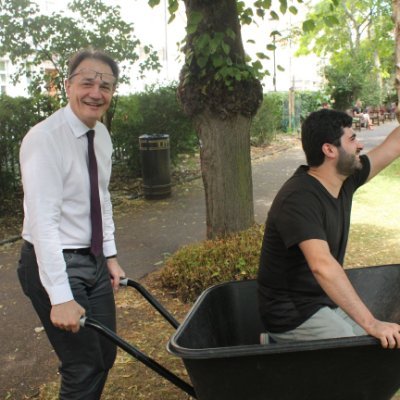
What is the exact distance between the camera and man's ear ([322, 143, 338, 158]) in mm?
2535

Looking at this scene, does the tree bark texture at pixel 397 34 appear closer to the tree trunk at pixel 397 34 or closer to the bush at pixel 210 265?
the tree trunk at pixel 397 34

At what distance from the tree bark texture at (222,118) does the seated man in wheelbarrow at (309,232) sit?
8.44ft

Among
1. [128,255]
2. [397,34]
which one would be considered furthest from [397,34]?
[128,255]

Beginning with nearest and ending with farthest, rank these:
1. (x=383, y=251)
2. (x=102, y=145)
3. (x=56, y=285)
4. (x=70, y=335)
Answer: (x=56, y=285), (x=70, y=335), (x=102, y=145), (x=383, y=251)

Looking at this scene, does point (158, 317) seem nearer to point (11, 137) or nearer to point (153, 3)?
point (153, 3)

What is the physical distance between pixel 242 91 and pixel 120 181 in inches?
238

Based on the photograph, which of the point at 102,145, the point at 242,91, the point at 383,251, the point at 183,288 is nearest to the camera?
the point at 102,145

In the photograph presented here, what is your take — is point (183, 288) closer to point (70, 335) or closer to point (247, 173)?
point (247, 173)

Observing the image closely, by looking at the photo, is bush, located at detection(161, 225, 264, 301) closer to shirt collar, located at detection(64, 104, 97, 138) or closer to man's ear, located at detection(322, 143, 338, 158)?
man's ear, located at detection(322, 143, 338, 158)

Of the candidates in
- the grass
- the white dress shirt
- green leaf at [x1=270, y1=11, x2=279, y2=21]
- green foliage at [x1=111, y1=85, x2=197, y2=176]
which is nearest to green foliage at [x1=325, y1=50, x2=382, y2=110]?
green foliage at [x1=111, y1=85, x2=197, y2=176]

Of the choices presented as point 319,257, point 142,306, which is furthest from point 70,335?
point 142,306

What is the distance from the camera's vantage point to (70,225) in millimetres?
2371

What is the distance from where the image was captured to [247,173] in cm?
541

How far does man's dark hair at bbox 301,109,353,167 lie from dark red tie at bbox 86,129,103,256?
1042 mm
